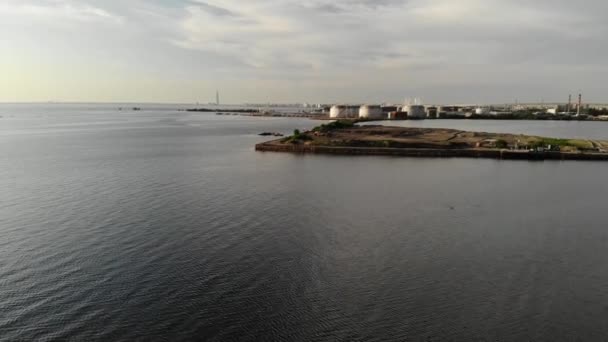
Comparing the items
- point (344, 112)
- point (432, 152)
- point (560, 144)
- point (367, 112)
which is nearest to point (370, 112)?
point (367, 112)

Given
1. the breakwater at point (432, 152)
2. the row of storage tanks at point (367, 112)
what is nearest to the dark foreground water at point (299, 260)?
the breakwater at point (432, 152)

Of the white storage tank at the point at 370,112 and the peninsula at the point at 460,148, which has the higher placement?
the white storage tank at the point at 370,112

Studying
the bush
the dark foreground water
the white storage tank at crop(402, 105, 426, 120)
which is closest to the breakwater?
the bush

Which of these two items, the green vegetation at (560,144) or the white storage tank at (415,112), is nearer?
the green vegetation at (560,144)

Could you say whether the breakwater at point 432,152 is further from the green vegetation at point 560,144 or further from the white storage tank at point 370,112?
the white storage tank at point 370,112

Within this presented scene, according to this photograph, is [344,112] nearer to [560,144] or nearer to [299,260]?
[560,144]

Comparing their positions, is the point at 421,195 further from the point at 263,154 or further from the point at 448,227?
the point at 263,154

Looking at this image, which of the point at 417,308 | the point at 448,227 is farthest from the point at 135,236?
the point at 448,227
